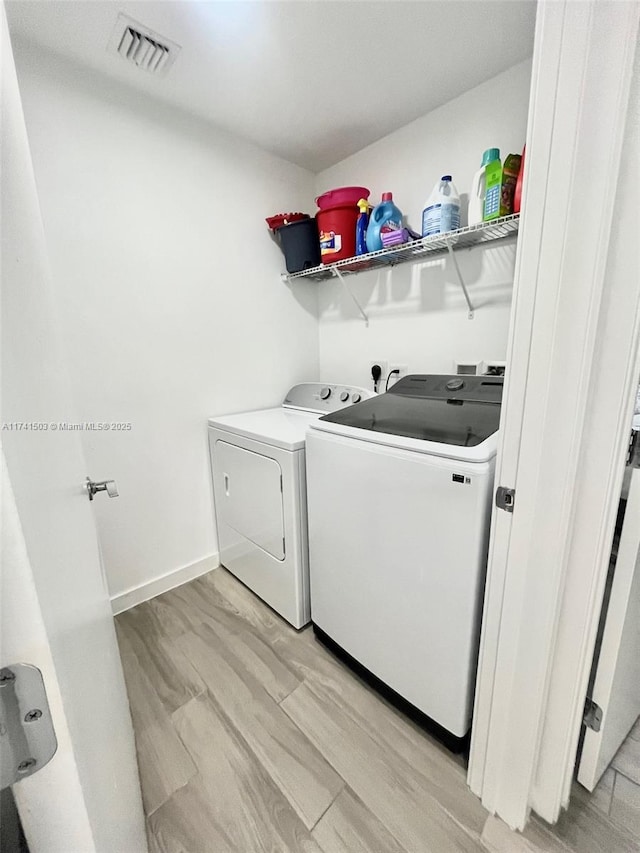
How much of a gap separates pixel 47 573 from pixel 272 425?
1.50 m

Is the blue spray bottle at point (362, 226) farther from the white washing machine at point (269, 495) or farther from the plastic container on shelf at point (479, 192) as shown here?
the white washing machine at point (269, 495)

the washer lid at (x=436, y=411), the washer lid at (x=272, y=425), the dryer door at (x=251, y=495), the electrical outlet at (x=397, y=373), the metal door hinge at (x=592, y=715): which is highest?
the electrical outlet at (x=397, y=373)

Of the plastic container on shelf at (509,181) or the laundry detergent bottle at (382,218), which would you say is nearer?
the plastic container on shelf at (509,181)

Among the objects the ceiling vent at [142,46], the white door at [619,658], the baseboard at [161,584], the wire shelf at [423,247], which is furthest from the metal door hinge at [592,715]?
the ceiling vent at [142,46]

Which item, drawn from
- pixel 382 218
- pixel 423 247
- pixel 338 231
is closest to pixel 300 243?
pixel 338 231

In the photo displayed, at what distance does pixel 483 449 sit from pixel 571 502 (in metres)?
0.25

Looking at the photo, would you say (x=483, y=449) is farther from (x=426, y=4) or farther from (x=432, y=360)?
(x=426, y=4)

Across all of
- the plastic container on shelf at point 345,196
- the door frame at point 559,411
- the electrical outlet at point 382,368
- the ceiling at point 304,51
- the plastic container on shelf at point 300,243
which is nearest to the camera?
the door frame at point 559,411

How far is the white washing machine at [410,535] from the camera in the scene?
40.9 inches

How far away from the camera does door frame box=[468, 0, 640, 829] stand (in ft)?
2.22

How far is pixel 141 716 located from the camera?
1.37 metres

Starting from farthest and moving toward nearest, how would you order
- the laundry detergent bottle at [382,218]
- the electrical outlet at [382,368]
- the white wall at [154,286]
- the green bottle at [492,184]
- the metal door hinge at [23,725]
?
the electrical outlet at [382,368], the laundry detergent bottle at [382,218], the white wall at [154,286], the green bottle at [492,184], the metal door hinge at [23,725]

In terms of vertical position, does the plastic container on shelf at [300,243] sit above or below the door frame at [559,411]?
above

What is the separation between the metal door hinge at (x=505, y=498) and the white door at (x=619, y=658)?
0.97ft
